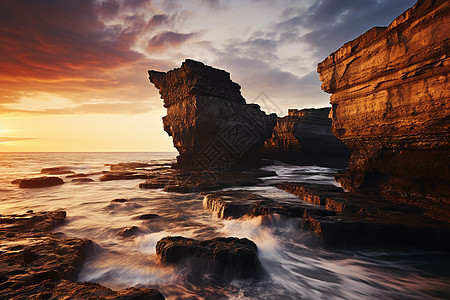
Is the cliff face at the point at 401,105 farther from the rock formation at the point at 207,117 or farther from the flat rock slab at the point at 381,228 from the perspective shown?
the rock formation at the point at 207,117

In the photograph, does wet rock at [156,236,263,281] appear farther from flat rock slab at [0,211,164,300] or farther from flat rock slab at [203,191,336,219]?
flat rock slab at [203,191,336,219]

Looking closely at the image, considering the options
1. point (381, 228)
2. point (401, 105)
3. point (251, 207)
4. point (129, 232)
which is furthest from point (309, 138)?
point (129, 232)

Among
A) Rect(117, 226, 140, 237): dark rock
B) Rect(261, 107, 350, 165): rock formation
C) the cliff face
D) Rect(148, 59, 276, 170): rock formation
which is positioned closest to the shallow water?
Rect(117, 226, 140, 237): dark rock

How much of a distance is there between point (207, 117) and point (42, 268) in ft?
52.3

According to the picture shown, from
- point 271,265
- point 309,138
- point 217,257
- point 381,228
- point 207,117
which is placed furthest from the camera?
point 309,138

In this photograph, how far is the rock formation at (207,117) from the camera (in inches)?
709

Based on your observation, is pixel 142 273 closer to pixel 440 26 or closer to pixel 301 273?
pixel 301 273

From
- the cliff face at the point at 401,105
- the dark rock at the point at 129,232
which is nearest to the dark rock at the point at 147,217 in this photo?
the dark rock at the point at 129,232

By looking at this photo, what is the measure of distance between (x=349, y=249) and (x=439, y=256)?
1664mm

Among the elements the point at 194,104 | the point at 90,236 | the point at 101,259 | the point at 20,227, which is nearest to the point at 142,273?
the point at 101,259

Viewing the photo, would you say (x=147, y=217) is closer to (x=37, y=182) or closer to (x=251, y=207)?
(x=251, y=207)

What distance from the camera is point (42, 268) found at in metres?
3.10

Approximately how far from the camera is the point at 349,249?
473 cm

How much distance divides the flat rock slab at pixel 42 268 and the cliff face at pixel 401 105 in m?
7.18
